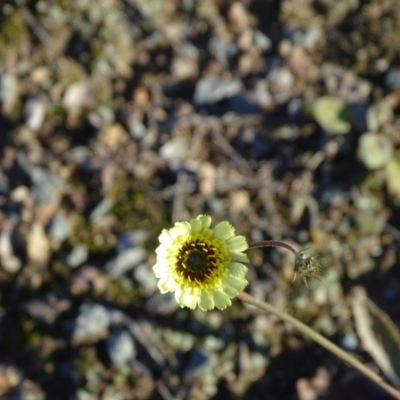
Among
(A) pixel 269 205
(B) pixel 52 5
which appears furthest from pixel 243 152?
(B) pixel 52 5

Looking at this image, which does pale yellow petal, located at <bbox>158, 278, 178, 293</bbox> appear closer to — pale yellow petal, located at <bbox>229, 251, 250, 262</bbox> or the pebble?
pale yellow petal, located at <bbox>229, 251, 250, 262</bbox>

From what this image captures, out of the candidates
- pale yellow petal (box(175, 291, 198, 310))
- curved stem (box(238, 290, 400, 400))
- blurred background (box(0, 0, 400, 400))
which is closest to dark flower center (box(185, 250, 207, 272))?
pale yellow petal (box(175, 291, 198, 310))

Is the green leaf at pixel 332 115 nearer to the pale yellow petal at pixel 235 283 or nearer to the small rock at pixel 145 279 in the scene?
the small rock at pixel 145 279

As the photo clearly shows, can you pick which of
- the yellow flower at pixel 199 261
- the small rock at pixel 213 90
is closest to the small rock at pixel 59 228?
the small rock at pixel 213 90

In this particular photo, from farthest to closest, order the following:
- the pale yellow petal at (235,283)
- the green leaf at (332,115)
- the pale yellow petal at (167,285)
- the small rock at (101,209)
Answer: the green leaf at (332,115) → the small rock at (101,209) → the pale yellow petal at (167,285) → the pale yellow petal at (235,283)

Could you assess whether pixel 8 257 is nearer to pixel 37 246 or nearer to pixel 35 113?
pixel 37 246

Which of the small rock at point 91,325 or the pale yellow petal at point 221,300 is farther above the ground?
the pale yellow petal at point 221,300
